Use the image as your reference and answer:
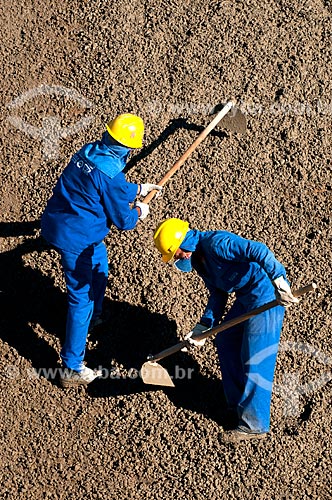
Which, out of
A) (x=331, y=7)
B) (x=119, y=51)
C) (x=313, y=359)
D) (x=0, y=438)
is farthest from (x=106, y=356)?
(x=331, y=7)

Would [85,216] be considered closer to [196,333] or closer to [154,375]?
[196,333]

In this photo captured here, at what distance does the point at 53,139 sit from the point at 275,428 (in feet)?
10.9

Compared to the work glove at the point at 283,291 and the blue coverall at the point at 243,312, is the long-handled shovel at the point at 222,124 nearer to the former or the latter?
the blue coverall at the point at 243,312

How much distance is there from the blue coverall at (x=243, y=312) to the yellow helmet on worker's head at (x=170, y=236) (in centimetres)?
6

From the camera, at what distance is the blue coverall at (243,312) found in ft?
19.7

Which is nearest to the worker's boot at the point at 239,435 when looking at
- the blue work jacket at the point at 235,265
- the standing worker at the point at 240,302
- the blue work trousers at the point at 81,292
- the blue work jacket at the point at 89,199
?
the standing worker at the point at 240,302

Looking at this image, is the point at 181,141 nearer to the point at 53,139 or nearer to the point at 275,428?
the point at 53,139

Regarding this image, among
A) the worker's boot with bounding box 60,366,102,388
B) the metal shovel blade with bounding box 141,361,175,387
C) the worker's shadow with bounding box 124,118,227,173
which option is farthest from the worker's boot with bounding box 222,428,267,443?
the worker's shadow with bounding box 124,118,227,173

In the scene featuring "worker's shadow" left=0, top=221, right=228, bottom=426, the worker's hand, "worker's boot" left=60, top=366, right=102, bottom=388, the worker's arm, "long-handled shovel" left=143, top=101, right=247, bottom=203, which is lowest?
"worker's boot" left=60, top=366, right=102, bottom=388

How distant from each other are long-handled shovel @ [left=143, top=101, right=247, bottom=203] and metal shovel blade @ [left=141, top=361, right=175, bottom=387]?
1.53 m

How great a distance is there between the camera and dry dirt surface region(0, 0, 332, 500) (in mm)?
6816

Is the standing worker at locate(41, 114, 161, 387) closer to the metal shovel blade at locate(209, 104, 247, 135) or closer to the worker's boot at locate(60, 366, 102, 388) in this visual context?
the worker's boot at locate(60, 366, 102, 388)

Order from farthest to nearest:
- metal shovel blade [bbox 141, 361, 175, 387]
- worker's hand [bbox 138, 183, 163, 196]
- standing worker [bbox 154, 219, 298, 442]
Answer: worker's hand [bbox 138, 183, 163, 196] < metal shovel blade [bbox 141, 361, 175, 387] < standing worker [bbox 154, 219, 298, 442]

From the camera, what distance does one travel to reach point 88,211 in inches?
252
